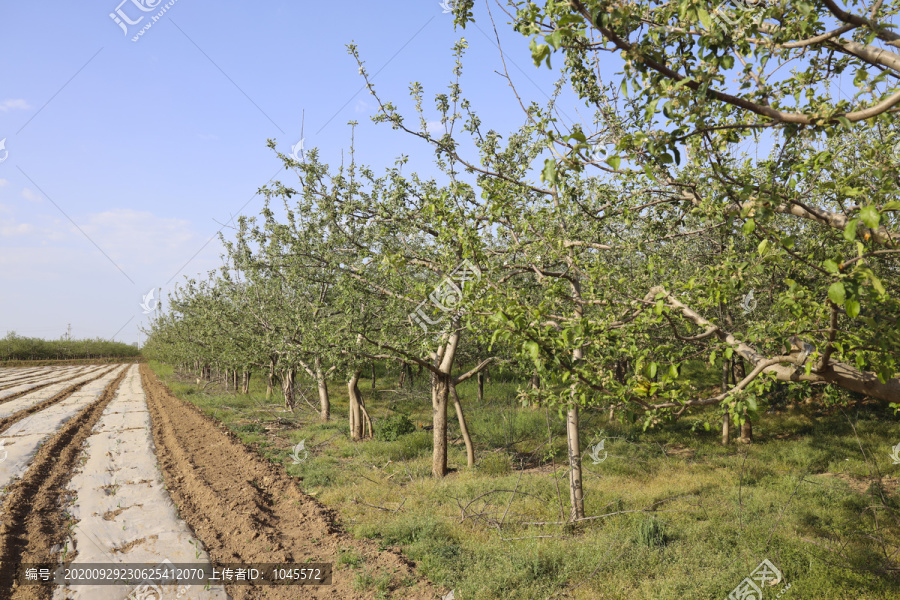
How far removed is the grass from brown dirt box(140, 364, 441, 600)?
221 millimetres

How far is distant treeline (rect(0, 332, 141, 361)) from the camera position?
7369 cm

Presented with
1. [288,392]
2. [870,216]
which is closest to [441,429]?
[870,216]

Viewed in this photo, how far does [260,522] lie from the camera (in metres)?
8.13

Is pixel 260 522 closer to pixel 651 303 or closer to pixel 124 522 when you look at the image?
pixel 124 522

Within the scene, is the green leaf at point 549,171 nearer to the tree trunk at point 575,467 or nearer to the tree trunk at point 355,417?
the tree trunk at point 575,467

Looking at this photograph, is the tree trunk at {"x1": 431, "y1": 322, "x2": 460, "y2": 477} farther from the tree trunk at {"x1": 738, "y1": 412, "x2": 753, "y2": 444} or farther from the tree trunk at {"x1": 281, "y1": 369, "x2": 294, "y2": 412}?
the tree trunk at {"x1": 281, "y1": 369, "x2": 294, "y2": 412}

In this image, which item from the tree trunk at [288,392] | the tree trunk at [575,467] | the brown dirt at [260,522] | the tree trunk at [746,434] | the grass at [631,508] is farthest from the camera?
the tree trunk at [288,392]

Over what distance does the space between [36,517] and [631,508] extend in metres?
10.8

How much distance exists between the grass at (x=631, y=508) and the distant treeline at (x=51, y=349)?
82990 mm

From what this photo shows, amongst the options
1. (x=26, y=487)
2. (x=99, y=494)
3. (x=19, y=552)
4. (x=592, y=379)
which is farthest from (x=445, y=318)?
(x=26, y=487)

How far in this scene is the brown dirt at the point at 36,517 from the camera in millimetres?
6230

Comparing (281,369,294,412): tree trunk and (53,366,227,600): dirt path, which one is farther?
(281,369,294,412): tree trunk

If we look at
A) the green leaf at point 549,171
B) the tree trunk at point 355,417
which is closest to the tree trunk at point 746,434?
the tree trunk at point 355,417

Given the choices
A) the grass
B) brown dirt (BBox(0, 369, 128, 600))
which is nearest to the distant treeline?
brown dirt (BBox(0, 369, 128, 600))
